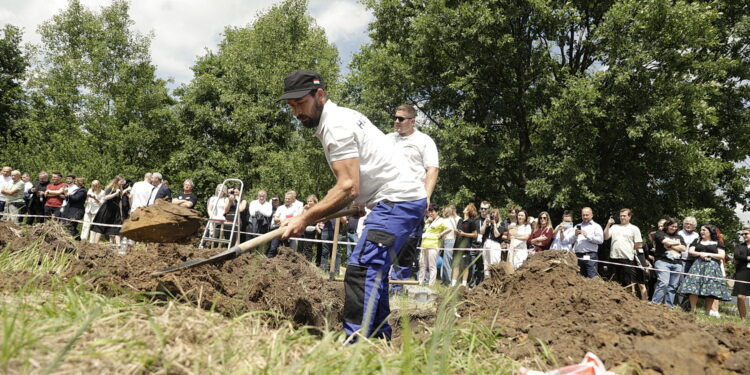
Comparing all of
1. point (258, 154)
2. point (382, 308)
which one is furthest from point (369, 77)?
point (382, 308)

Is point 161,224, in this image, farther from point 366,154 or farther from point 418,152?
point 418,152

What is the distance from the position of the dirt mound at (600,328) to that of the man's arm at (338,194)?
1.23m

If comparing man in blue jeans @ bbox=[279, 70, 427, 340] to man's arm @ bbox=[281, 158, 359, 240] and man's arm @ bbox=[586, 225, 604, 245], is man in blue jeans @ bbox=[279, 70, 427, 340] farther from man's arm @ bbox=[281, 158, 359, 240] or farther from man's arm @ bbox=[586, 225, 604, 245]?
man's arm @ bbox=[586, 225, 604, 245]

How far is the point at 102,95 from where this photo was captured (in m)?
31.5

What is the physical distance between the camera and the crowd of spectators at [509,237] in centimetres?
927

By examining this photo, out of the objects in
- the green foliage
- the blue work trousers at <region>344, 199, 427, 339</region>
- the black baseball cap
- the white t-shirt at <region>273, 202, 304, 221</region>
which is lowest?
the blue work trousers at <region>344, 199, 427, 339</region>

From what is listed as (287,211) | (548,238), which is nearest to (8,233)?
(287,211)

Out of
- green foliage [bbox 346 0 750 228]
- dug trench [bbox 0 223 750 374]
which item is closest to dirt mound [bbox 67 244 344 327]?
dug trench [bbox 0 223 750 374]

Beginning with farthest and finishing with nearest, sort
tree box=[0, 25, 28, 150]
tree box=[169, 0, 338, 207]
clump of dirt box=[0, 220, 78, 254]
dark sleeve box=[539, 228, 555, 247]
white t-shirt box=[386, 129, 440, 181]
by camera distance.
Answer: tree box=[0, 25, 28, 150] < tree box=[169, 0, 338, 207] < dark sleeve box=[539, 228, 555, 247] < clump of dirt box=[0, 220, 78, 254] < white t-shirt box=[386, 129, 440, 181]

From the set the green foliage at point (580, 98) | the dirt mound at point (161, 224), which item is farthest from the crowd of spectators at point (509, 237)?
the green foliage at point (580, 98)

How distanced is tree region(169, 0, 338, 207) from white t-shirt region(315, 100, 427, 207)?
933 inches

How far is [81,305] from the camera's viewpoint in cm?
237

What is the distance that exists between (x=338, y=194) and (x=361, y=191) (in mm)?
469

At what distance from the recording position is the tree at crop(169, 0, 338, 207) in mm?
28625
